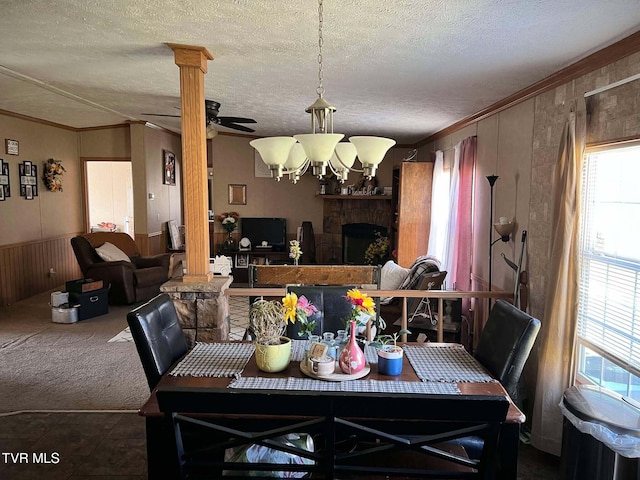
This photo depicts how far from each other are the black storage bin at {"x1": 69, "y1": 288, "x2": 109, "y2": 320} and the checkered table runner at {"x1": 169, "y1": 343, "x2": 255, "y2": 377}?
3654 mm

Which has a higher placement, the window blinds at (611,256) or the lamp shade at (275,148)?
the lamp shade at (275,148)

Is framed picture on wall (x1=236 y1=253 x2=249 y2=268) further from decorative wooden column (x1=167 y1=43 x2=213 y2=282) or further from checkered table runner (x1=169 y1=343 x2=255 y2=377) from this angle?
checkered table runner (x1=169 y1=343 x2=255 y2=377)

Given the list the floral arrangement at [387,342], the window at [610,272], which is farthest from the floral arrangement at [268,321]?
the window at [610,272]

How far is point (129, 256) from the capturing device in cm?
693

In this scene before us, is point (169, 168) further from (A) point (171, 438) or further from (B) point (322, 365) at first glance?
(A) point (171, 438)

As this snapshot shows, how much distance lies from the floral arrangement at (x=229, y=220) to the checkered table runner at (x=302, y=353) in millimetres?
5312

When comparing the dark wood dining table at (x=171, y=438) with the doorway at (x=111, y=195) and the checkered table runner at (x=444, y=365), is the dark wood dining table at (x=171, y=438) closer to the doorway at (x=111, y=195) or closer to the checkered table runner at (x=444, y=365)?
the checkered table runner at (x=444, y=365)

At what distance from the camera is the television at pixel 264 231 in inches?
302

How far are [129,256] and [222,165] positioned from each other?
6.98ft

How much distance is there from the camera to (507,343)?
6.91 ft

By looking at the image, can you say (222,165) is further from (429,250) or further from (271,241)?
(429,250)

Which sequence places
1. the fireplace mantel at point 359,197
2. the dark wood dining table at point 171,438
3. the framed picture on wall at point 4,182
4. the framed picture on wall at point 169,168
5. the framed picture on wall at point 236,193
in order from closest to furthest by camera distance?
the dark wood dining table at point 171,438, the framed picture on wall at point 4,182, the fireplace mantel at point 359,197, the framed picture on wall at point 236,193, the framed picture on wall at point 169,168

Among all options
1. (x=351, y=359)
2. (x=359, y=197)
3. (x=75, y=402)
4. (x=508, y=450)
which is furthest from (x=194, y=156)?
(x=359, y=197)

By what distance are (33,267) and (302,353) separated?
5.75 m
